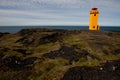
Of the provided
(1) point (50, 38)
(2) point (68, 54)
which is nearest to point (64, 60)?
(2) point (68, 54)

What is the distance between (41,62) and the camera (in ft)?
108

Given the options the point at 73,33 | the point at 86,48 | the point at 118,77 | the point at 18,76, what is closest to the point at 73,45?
the point at 86,48

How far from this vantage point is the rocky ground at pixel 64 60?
24.2 metres

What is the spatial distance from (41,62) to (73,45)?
13.0 metres

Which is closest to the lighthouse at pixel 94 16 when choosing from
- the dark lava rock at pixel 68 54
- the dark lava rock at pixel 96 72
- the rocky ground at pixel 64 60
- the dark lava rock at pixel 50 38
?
the rocky ground at pixel 64 60

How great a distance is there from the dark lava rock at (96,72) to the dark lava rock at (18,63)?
9763mm

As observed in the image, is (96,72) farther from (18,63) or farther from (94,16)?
(94,16)

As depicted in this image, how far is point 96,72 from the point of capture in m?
23.7

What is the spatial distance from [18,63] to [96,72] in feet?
50.5

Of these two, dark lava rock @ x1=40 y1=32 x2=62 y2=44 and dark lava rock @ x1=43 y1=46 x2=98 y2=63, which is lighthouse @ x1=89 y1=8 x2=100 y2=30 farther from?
dark lava rock @ x1=43 y1=46 x2=98 y2=63

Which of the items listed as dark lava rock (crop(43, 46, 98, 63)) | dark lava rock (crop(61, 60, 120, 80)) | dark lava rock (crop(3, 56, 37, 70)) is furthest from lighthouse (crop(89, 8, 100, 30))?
dark lava rock (crop(61, 60, 120, 80))

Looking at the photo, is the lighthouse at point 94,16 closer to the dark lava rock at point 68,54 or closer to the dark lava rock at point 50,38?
the dark lava rock at point 50,38

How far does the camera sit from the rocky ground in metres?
24.2

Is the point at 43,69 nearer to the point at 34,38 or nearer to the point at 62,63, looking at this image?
the point at 62,63
